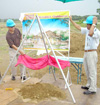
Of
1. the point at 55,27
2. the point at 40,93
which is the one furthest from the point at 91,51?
the point at 40,93

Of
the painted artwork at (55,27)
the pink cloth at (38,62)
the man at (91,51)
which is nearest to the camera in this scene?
the man at (91,51)

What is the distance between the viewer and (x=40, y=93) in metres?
3.54

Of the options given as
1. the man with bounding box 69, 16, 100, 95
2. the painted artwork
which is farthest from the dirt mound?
the painted artwork

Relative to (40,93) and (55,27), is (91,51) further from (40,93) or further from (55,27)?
(40,93)

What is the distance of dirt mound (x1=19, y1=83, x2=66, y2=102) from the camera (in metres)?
3.42

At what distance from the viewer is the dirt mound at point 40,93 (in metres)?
3.42

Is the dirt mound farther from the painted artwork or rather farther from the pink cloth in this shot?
the painted artwork

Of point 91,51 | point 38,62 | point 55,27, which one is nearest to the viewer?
point 91,51

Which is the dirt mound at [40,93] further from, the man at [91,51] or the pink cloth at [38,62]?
the man at [91,51]

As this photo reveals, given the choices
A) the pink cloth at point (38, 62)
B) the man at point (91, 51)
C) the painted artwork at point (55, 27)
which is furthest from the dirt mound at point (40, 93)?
the painted artwork at point (55, 27)

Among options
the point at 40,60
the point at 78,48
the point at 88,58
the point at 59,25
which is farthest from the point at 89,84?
the point at 78,48

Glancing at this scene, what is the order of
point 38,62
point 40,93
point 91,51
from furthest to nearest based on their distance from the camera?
point 38,62 → point 40,93 → point 91,51

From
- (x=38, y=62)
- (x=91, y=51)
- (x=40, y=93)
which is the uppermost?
(x=91, y=51)

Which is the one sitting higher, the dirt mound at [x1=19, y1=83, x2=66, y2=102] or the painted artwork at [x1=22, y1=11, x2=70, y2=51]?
the painted artwork at [x1=22, y1=11, x2=70, y2=51]
